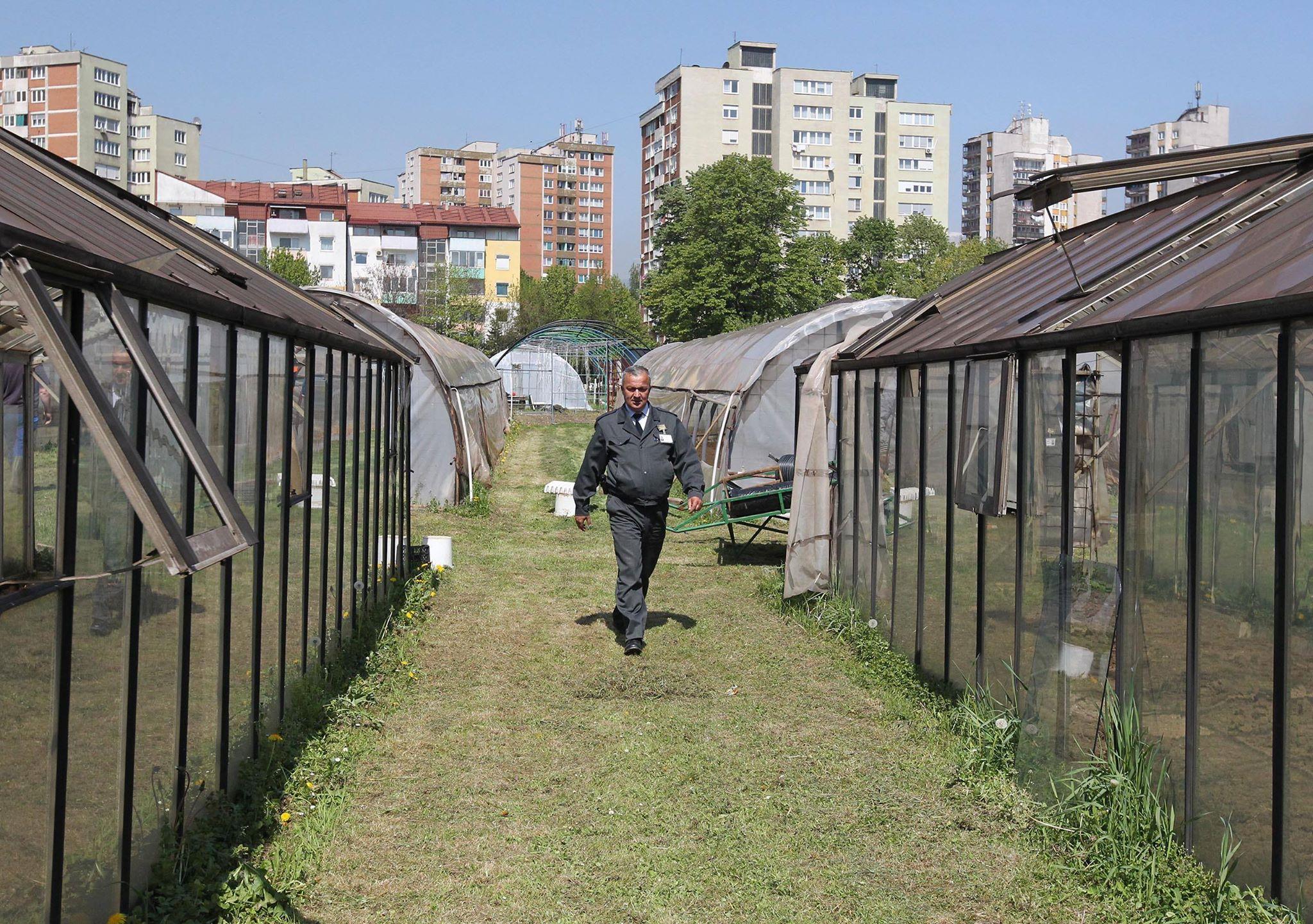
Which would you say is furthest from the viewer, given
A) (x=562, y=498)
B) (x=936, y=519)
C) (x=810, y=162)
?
(x=810, y=162)

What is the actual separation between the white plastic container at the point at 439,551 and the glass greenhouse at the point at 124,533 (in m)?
5.59

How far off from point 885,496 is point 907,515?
1.64 ft

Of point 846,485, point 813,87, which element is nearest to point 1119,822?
point 846,485

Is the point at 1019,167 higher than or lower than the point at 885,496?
higher

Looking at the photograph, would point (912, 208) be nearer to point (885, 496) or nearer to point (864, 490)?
point (864, 490)

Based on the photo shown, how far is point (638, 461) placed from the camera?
28.4 ft

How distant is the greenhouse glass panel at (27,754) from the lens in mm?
3066

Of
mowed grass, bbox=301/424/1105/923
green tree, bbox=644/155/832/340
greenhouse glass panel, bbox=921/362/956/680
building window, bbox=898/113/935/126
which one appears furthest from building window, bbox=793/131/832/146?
greenhouse glass panel, bbox=921/362/956/680

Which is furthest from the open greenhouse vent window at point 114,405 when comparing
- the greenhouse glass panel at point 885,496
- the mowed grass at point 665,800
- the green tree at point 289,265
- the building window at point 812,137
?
the building window at point 812,137

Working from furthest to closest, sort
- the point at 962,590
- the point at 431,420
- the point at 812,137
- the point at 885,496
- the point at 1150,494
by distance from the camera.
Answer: the point at 812,137 → the point at 431,420 → the point at 885,496 → the point at 962,590 → the point at 1150,494

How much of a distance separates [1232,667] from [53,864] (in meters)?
3.64

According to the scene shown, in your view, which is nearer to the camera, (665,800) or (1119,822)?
(1119,822)

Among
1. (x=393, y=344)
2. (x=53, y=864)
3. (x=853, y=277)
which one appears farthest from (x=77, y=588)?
(x=853, y=277)

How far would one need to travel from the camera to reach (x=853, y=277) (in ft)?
245
